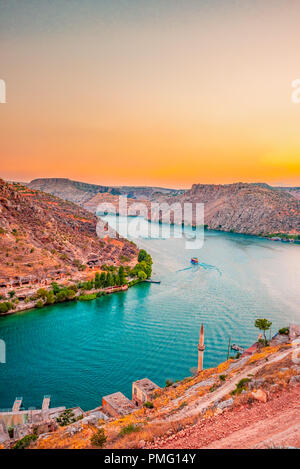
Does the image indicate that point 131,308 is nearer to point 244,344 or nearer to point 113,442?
point 244,344

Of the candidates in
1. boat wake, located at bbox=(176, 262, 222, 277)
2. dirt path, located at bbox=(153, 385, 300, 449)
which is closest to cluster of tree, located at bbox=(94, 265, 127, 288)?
boat wake, located at bbox=(176, 262, 222, 277)

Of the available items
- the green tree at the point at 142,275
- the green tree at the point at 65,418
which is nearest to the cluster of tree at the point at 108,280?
the green tree at the point at 142,275

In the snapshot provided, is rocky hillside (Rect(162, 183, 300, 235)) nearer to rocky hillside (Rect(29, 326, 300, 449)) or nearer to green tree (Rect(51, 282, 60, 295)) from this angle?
green tree (Rect(51, 282, 60, 295))

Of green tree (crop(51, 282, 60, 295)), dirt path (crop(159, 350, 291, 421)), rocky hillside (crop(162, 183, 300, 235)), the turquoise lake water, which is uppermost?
rocky hillside (crop(162, 183, 300, 235))

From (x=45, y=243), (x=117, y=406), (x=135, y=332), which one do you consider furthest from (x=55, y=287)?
(x=117, y=406)

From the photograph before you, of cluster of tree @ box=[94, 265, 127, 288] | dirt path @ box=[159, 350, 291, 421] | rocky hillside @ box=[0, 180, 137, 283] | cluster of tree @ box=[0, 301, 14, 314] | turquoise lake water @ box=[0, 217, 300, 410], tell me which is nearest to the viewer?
dirt path @ box=[159, 350, 291, 421]

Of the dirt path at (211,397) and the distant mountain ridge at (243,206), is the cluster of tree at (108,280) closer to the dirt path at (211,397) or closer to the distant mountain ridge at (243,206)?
the dirt path at (211,397)
